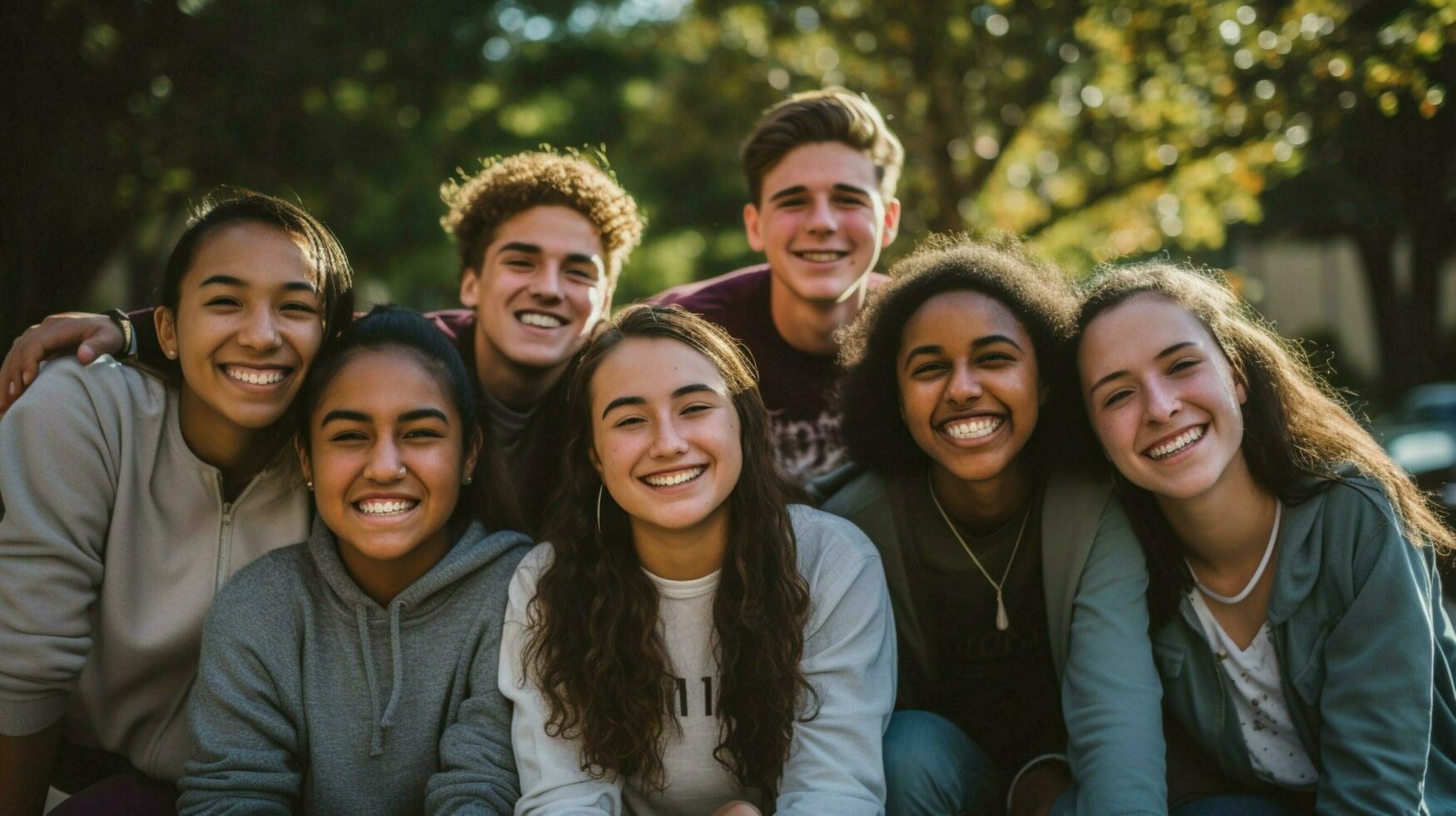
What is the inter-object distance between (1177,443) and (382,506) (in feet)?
6.75

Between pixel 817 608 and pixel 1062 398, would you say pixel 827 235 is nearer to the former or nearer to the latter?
pixel 1062 398

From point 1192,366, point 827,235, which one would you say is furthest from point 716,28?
point 1192,366

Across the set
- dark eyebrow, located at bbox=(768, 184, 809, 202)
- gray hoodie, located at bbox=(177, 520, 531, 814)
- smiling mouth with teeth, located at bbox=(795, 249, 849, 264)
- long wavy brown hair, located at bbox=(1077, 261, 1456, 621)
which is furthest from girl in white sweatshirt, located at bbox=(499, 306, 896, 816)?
dark eyebrow, located at bbox=(768, 184, 809, 202)

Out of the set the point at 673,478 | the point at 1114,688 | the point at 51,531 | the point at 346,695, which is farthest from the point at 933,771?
the point at 51,531

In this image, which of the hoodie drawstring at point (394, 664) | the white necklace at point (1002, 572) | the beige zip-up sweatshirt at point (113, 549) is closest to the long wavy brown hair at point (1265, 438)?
the white necklace at point (1002, 572)

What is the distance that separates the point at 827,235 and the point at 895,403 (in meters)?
1.07

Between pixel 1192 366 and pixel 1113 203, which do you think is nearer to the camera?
pixel 1192 366

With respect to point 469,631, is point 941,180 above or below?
above

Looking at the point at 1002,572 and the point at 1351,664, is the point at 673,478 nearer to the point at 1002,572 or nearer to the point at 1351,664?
the point at 1002,572

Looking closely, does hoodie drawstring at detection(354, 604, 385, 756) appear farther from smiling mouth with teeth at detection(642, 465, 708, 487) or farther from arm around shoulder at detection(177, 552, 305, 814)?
smiling mouth with teeth at detection(642, 465, 708, 487)

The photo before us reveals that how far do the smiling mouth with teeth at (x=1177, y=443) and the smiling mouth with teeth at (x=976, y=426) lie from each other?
0.41 meters

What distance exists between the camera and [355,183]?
10117 mm

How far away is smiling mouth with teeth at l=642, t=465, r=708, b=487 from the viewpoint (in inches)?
112

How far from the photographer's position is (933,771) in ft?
9.46
